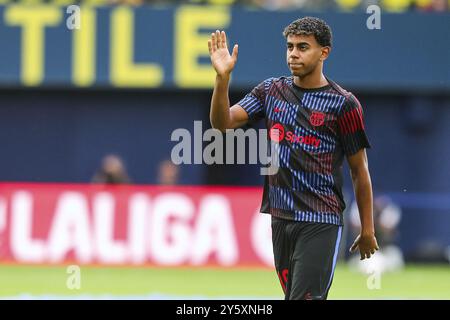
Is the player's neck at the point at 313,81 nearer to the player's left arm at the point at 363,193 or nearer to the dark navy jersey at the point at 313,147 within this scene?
the dark navy jersey at the point at 313,147

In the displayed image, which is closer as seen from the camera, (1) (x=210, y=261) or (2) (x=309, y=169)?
(2) (x=309, y=169)

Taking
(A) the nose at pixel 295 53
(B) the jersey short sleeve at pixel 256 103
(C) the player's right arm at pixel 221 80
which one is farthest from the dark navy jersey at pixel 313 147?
(C) the player's right arm at pixel 221 80

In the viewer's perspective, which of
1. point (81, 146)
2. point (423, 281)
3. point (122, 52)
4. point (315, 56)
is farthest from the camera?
point (81, 146)

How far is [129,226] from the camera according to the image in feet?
55.2

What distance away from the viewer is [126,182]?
19.3 meters

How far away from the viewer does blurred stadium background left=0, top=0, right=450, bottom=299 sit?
54.6ft

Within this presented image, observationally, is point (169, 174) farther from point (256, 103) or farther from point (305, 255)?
point (305, 255)

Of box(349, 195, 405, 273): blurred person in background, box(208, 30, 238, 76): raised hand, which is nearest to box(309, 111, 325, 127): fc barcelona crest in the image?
box(208, 30, 238, 76): raised hand

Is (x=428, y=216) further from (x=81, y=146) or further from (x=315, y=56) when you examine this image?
(x=315, y=56)

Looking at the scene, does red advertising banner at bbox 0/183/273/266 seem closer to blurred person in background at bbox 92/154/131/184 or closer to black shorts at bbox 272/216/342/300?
blurred person in background at bbox 92/154/131/184

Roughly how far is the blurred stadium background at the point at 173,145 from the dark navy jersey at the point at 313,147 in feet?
21.0

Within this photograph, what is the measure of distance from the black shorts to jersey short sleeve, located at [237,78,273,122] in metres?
0.67
